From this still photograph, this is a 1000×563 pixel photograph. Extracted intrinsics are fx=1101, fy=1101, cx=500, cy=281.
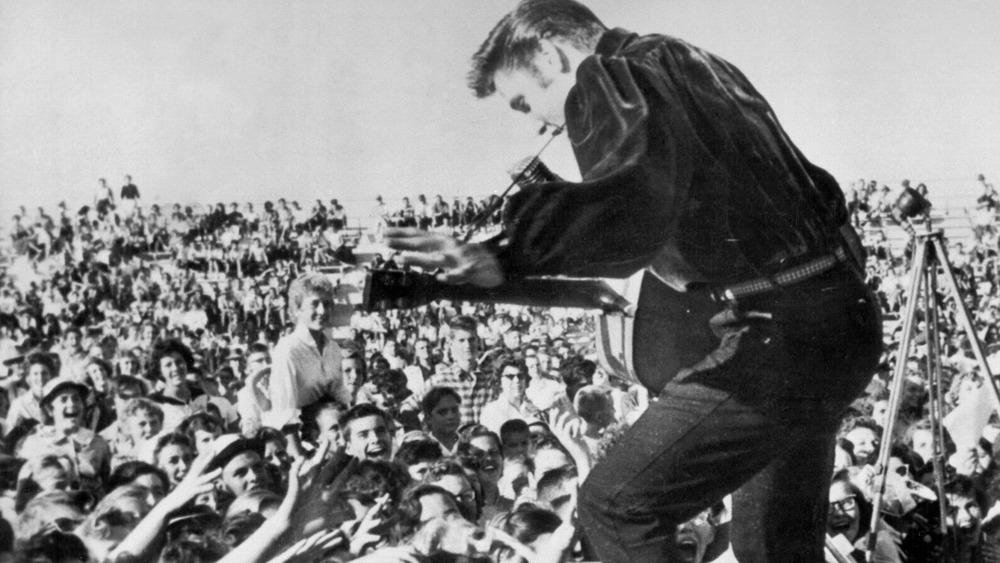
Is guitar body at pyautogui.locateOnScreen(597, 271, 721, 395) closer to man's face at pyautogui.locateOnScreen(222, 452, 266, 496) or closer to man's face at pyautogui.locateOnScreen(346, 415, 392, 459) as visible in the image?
man's face at pyautogui.locateOnScreen(346, 415, 392, 459)

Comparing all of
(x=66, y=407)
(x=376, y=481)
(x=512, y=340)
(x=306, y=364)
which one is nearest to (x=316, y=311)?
(x=306, y=364)

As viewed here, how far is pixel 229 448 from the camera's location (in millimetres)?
2834

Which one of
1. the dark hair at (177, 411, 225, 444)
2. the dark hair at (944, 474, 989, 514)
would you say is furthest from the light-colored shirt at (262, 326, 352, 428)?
the dark hair at (944, 474, 989, 514)

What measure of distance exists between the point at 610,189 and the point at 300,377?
5.87ft

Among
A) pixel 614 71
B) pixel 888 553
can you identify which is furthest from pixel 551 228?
pixel 888 553

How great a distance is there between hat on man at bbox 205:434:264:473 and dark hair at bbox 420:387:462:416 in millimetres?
670

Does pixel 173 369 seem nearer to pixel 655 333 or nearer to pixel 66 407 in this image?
pixel 66 407

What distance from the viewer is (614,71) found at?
1.88 meters

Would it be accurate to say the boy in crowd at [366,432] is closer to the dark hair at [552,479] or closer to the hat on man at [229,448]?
the hat on man at [229,448]

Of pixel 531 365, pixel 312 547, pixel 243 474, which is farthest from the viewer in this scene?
pixel 531 365

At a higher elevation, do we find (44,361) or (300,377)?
(44,361)

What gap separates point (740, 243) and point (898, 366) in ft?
3.36

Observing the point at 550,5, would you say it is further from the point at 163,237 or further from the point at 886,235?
the point at 163,237

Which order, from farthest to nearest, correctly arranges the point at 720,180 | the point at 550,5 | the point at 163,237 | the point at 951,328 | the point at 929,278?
the point at 951,328
the point at 163,237
the point at 929,278
the point at 550,5
the point at 720,180
